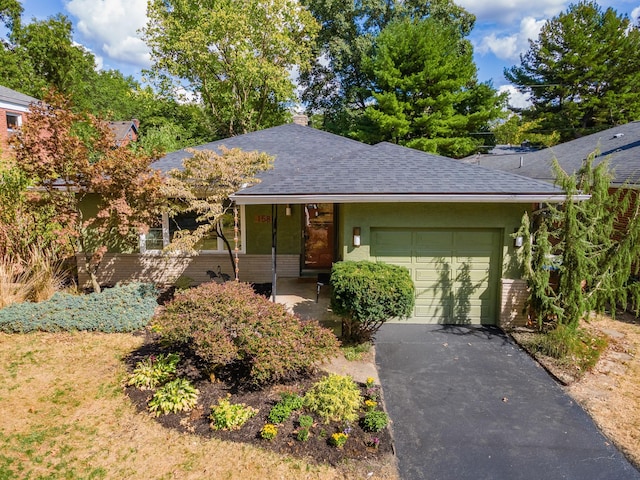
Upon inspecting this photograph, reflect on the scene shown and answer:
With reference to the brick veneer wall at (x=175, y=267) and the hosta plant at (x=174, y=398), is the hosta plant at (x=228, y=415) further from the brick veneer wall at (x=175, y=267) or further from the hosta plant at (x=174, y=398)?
the brick veneer wall at (x=175, y=267)

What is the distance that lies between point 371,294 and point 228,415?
2.97 metres

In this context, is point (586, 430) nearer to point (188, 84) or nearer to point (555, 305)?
point (555, 305)

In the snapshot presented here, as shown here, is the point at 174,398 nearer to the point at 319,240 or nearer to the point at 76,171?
the point at 76,171

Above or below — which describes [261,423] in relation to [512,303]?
below

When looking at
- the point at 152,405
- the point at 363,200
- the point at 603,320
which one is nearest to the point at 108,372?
the point at 152,405

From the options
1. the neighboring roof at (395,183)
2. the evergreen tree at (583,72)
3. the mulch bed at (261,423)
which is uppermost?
the evergreen tree at (583,72)

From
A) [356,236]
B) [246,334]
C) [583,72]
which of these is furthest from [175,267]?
[583,72]

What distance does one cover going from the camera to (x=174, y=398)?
5223 millimetres

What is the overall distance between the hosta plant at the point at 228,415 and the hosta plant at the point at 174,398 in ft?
1.40

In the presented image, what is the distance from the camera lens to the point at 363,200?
756cm

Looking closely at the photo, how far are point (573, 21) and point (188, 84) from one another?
30.1 meters

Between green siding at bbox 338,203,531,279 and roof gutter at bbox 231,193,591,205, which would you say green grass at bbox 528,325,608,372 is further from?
roof gutter at bbox 231,193,591,205

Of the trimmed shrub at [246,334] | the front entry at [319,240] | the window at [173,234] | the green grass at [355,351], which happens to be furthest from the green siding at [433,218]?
the window at [173,234]

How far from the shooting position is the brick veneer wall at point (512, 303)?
802 centimetres
